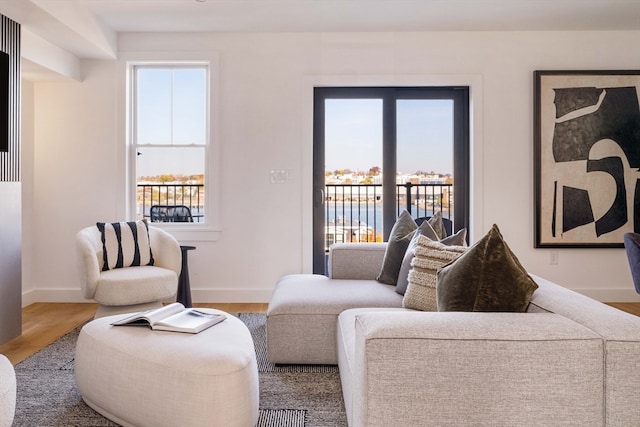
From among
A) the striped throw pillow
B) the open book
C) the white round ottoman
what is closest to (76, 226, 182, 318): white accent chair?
the striped throw pillow

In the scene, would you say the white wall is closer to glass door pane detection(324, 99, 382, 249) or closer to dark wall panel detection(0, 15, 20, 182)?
glass door pane detection(324, 99, 382, 249)

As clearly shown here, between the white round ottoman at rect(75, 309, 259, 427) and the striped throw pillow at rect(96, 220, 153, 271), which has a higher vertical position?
the striped throw pillow at rect(96, 220, 153, 271)

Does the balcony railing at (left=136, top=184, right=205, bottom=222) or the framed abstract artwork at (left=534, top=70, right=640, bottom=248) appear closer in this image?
the framed abstract artwork at (left=534, top=70, right=640, bottom=248)

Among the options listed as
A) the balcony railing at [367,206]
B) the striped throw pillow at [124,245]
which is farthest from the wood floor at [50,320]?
the balcony railing at [367,206]

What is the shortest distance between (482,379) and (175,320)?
56.3 inches

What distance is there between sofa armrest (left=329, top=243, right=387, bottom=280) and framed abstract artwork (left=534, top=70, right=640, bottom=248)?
1.92 meters

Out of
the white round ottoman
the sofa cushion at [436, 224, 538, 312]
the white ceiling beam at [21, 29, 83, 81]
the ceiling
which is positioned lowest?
the white round ottoman

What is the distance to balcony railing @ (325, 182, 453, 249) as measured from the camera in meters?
4.25

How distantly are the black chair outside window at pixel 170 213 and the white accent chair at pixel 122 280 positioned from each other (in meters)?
0.74

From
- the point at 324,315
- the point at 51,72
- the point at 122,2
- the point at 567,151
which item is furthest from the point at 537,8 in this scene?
the point at 51,72

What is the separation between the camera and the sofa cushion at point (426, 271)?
6.89 feet

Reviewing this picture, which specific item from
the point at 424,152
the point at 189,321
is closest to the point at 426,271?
the point at 189,321

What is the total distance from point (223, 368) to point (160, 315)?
60 cm

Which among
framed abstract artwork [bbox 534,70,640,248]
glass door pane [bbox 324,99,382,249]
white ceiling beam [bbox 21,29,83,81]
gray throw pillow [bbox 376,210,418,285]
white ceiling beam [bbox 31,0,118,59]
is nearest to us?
gray throw pillow [bbox 376,210,418,285]
